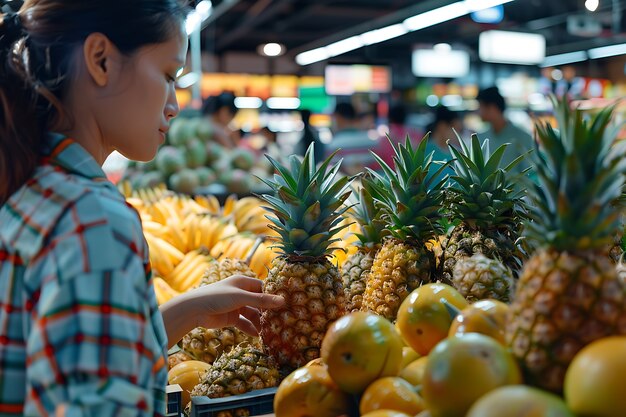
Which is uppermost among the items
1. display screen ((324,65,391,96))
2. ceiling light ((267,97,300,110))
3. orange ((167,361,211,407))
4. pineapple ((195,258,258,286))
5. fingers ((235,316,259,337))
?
display screen ((324,65,391,96))

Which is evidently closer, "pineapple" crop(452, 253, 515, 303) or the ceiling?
"pineapple" crop(452, 253, 515, 303)

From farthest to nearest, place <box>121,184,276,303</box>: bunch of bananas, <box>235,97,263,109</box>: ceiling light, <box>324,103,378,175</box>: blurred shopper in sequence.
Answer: <box>235,97,263,109</box>: ceiling light, <box>324,103,378,175</box>: blurred shopper, <box>121,184,276,303</box>: bunch of bananas

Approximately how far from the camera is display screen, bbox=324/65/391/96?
55.2 feet

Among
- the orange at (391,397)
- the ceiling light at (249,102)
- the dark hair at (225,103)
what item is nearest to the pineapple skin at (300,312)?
the orange at (391,397)

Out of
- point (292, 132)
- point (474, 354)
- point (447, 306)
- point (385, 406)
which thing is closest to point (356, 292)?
point (447, 306)

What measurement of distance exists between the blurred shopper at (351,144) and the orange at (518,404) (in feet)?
19.6

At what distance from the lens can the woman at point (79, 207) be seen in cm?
110

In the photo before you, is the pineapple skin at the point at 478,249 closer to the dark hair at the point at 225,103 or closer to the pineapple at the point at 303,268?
the pineapple at the point at 303,268

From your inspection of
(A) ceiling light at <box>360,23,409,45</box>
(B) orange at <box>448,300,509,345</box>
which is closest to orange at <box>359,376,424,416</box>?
(B) orange at <box>448,300,509,345</box>

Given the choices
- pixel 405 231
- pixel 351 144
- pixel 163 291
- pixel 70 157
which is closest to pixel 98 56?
pixel 70 157

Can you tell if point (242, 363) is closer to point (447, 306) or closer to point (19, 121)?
point (447, 306)

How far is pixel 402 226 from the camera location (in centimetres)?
209

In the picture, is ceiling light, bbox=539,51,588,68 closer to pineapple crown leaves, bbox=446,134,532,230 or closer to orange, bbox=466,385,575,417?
pineapple crown leaves, bbox=446,134,532,230

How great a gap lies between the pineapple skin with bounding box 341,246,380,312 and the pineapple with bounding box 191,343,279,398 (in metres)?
0.42
